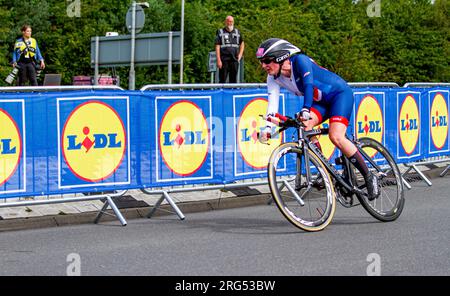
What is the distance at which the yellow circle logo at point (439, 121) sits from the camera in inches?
577

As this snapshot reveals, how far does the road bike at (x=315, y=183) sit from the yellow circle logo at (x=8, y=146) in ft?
8.58

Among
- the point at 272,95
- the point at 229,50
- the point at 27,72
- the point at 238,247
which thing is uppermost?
the point at 229,50

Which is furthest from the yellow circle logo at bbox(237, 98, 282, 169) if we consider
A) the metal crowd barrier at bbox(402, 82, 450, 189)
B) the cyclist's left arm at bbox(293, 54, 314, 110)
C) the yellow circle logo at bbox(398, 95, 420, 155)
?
the yellow circle logo at bbox(398, 95, 420, 155)

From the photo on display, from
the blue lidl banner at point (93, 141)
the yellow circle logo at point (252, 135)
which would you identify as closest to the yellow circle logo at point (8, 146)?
the blue lidl banner at point (93, 141)

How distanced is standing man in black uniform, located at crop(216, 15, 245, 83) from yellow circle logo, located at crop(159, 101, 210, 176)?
21.4 feet

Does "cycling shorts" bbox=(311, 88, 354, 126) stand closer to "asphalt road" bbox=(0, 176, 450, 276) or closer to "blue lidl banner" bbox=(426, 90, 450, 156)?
"asphalt road" bbox=(0, 176, 450, 276)

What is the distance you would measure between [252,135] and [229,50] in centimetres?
611

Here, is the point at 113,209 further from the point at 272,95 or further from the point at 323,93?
the point at 323,93

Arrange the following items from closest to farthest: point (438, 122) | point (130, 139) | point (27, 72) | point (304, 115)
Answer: point (304, 115), point (130, 139), point (438, 122), point (27, 72)

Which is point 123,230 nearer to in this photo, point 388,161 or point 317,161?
point 317,161

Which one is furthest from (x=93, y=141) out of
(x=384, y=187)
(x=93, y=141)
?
(x=384, y=187)

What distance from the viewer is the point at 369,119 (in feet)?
43.7

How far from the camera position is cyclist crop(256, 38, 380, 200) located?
888 cm

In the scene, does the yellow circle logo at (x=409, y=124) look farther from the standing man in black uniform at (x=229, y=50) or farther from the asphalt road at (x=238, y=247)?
the standing man in black uniform at (x=229, y=50)
